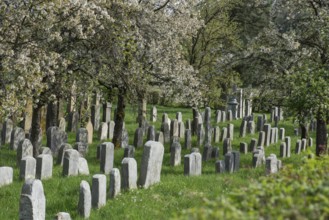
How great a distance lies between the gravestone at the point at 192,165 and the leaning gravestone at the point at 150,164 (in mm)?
1346

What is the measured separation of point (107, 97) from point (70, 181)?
271 inches

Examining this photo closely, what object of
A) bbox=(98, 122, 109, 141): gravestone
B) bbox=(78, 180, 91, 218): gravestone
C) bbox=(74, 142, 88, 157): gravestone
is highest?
bbox=(98, 122, 109, 141): gravestone

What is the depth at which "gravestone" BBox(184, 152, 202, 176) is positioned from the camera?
44.7 ft

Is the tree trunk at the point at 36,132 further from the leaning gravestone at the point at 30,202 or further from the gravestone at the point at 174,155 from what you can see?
the leaning gravestone at the point at 30,202

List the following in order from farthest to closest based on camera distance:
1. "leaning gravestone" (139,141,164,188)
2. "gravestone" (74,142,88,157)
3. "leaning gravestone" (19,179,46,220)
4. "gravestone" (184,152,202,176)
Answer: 1. "gravestone" (74,142,88,157)
2. "gravestone" (184,152,202,176)
3. "leaning gravestone" (139,141,164,188)
4. "leaning gravestone" (19,179,46,220)

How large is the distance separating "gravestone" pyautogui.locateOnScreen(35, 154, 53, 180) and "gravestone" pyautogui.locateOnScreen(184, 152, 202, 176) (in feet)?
10.9

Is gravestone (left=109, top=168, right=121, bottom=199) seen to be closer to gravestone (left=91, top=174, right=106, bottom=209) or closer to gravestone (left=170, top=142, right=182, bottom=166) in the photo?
gravestone (left=91, top=174, right=106, bottom=209)

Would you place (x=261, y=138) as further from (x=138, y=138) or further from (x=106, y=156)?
(x=106, y=156)

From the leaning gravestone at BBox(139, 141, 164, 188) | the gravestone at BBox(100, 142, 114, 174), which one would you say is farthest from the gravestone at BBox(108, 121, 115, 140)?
the leaning gravestone at BBox(139, 141, 164, 188)

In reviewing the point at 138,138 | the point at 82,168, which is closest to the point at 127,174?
the point at 82,168

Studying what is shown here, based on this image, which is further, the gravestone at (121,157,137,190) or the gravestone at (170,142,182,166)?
the gravestone at (170,142,182,166)

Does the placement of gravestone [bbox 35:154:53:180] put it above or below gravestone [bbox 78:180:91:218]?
above

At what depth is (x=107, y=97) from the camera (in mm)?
18438

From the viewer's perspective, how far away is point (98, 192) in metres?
10.2
